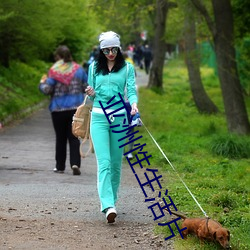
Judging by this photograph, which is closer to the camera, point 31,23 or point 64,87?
point 64,87

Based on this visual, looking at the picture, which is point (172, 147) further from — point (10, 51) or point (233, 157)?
point (10, 51)

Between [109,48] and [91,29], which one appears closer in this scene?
[109,48]

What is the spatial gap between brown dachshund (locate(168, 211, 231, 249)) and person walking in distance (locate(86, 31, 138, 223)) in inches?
40.1

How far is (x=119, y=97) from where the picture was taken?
755cm

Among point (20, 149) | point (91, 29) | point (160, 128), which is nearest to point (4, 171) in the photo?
point (20, 149)

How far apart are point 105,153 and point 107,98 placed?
545 mm

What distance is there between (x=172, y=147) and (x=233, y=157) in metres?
1.61

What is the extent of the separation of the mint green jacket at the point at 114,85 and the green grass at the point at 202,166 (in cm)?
135

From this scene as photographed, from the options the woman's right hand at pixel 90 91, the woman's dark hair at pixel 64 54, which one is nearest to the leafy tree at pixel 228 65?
the woman's dark hair at pixel 64 54

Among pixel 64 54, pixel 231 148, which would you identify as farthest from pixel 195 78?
pixel 64 54

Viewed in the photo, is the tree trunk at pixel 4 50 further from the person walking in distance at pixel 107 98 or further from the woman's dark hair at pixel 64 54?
the person walking in distance at pixel 107 98

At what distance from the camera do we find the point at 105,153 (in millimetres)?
7504

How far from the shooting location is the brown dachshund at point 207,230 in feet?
19.9

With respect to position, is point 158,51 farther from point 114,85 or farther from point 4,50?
point 114,85
